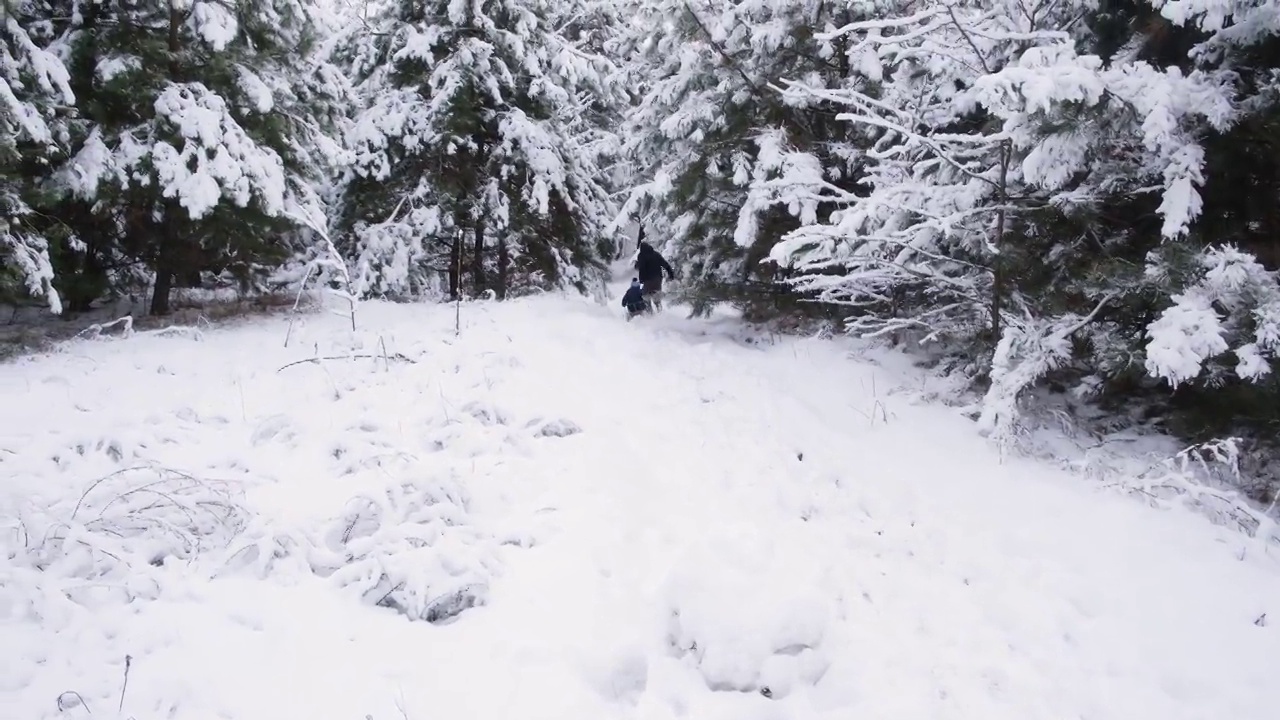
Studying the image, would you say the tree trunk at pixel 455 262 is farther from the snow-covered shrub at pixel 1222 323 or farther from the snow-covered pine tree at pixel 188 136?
the snow-covered shrub at pixel 1222 323

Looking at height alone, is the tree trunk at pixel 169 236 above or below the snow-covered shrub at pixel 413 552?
above

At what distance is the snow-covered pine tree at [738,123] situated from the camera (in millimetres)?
9828

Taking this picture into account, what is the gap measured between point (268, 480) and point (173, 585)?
126cm

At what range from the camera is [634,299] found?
1246 cm

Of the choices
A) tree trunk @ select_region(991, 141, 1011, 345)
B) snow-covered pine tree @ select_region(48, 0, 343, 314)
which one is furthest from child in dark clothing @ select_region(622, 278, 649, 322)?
tree trunk @ select_region(991, 141, 1011, 345)

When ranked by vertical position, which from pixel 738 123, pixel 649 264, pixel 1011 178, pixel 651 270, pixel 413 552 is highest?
pixel 738 123

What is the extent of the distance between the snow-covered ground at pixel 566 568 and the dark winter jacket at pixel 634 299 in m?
5.65

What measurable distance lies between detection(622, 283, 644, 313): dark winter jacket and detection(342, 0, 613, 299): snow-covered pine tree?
2567 millimetres

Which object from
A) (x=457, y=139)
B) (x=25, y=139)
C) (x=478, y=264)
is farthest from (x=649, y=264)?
(x=25, y=139)

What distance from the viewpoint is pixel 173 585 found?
3.85 m

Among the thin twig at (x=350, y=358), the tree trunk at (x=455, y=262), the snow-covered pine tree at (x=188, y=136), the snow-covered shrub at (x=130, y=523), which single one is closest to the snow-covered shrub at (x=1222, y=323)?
the snow-covered shrub at (x=130, y=523)

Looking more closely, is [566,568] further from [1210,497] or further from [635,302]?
[635,302]

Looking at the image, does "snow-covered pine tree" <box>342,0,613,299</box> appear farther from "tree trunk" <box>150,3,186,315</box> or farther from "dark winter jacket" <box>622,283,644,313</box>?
Answer: "tree trunk" <box>150,3,186,315</box>

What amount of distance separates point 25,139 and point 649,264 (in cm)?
854
